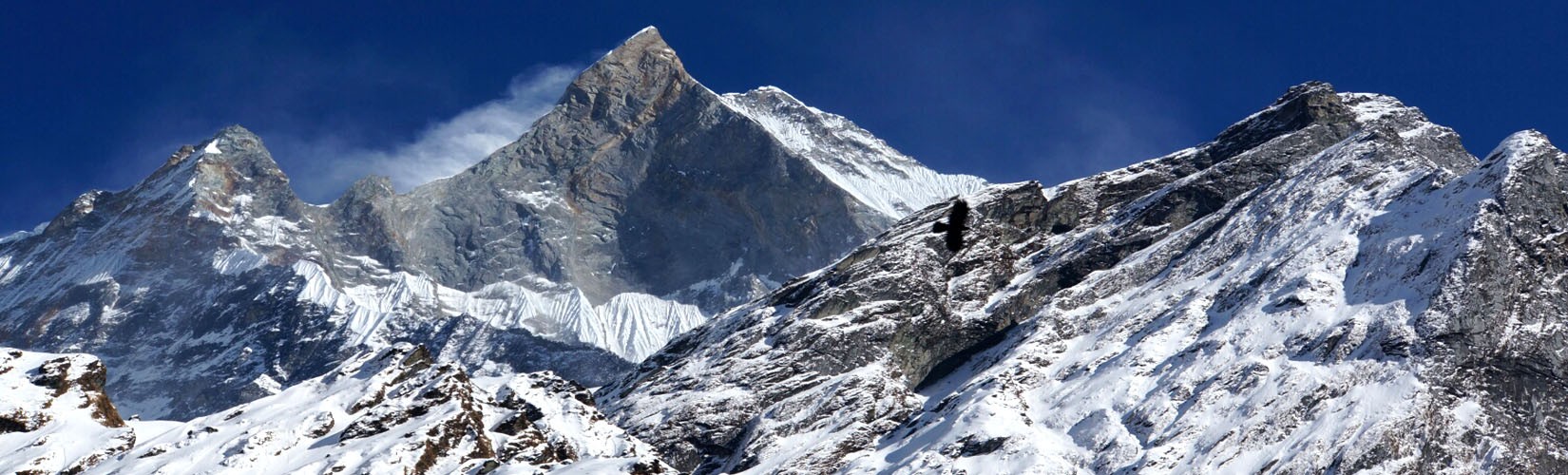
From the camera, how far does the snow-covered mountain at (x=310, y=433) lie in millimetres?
175875

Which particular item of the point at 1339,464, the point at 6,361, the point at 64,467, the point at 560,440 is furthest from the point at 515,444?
the point at 1339,464

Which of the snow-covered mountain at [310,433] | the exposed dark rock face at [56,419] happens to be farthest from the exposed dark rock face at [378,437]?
the exposed dark rock face at [56,419]

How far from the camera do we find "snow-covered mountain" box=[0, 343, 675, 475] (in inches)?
6924

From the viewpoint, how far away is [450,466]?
577 feet

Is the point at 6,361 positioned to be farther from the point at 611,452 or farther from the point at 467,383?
the point at 611,452

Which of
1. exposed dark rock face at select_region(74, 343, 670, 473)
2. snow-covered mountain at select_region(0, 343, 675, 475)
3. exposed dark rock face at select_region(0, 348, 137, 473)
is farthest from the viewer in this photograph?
exposed dark rock face at select_region(0, 348, 137, 473)

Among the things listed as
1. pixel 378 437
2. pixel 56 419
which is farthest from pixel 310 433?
pixel 56 419

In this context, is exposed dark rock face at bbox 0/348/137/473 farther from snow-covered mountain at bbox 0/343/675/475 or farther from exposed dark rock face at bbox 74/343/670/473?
exposed dark rock face at bbox 74/343/670/473

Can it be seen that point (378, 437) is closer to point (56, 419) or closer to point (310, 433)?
point (310, 433)

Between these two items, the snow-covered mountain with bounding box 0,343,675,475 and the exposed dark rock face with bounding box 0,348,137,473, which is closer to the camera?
the snow-covered mountain with bounding box 0,343,675,475

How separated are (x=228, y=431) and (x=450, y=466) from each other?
22.1 meters

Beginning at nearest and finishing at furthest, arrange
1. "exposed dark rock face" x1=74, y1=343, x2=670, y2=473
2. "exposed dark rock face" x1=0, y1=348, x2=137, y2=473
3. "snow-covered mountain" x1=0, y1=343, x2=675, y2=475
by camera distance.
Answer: "exposed dark rock face" x1=74, y1=343, x2=670, y2=473, "snow-covered mountain" x1=0, y1=343, x2=675, y2=475, "exposed dark rock face" x1=0, y1=348, x2=137, y2=473

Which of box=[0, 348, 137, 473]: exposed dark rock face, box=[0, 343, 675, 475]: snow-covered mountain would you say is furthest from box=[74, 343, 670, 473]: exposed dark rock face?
box=[0, 348, 137, 473]: exposed dark rock face

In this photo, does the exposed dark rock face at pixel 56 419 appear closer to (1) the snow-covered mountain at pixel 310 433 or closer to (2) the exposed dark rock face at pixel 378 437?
(1) the snow-covered mountain at pixel 310 433
